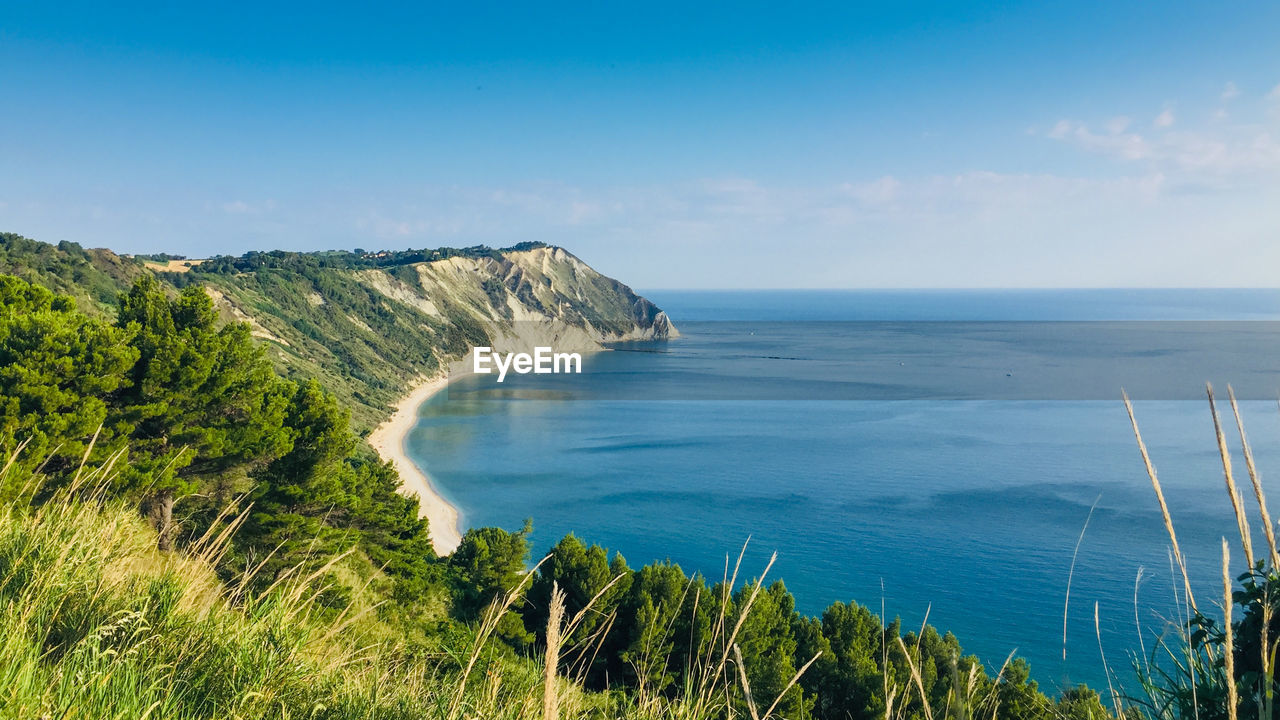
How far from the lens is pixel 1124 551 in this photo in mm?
31172

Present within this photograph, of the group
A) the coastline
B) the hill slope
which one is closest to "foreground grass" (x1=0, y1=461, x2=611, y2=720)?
the coastline

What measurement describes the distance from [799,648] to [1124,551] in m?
23.4

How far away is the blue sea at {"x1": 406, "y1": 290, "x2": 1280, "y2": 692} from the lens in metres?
27.5

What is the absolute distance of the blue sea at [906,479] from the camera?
27.5m

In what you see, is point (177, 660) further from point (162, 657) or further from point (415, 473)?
point (415, 473)

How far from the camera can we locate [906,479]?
4319 centimetres

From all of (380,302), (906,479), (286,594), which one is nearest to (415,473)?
(906,479)

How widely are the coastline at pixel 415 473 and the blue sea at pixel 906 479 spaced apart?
1.08 m

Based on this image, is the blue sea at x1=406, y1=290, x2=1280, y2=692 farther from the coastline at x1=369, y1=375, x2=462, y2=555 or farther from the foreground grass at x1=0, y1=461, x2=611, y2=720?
the foreground grass at x1=0, y1=461, x2=611, y2=720

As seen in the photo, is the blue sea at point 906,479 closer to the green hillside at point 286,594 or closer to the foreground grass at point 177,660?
the foreground grass at point 177,660

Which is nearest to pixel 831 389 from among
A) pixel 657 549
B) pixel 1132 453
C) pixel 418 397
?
pixel 1132 453

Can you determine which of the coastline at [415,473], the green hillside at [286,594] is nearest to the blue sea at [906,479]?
the coastline at [415,473]

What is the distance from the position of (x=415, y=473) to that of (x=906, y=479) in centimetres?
3049

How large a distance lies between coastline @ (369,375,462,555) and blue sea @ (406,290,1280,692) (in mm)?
1076
